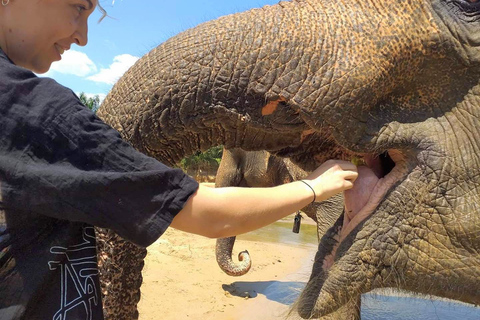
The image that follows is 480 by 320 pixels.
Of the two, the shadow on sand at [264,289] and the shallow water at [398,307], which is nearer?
the shallow water at [398,307]

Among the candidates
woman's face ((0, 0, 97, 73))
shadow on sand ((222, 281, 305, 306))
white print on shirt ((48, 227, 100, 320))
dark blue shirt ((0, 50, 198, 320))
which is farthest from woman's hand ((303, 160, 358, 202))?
shadow on sand ((222, 281, 305, 306))

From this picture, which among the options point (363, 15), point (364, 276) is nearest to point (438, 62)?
point (363, 15)

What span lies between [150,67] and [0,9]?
2.29 feet

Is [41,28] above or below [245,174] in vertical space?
below

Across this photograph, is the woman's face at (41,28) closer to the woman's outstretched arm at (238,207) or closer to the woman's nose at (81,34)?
the woman's nose at (81,34)

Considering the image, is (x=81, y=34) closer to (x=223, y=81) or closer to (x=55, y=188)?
(x=55, y=188)

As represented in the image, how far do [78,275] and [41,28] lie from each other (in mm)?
658

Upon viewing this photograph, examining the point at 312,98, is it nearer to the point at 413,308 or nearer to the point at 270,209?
the point at 270,209

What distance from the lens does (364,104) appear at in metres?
1.79

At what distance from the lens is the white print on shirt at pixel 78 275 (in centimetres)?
129

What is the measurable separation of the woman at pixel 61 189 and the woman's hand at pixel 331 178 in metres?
0.33

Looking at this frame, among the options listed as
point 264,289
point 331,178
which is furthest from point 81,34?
point 264,289

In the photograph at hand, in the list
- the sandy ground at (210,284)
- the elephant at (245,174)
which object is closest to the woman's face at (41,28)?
the sandy ground at (210,284)

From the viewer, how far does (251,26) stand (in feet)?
6.02
